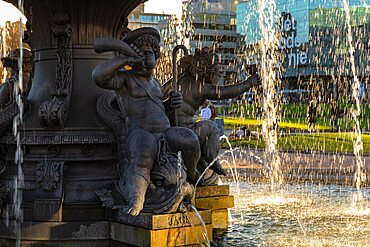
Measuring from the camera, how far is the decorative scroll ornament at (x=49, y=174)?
5328 millimetres

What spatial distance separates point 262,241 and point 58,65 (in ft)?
8.87

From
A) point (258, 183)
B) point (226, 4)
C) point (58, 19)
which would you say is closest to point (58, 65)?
point (58, 19)

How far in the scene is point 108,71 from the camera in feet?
16.6

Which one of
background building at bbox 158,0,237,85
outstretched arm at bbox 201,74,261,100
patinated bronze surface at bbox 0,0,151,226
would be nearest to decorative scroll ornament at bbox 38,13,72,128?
patinated bronze surface at bbox 0,0,151,226

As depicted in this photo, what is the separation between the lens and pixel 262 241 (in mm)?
5480

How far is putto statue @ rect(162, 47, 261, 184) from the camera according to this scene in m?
6.29

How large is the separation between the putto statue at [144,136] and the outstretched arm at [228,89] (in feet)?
2.72

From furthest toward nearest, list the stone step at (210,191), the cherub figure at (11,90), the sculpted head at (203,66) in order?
the sculpted head at (203,66), the stone step at (210,191), the cherub figure at (11,90)

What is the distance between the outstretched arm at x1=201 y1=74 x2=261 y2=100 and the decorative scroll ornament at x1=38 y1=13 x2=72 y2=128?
5.13ft

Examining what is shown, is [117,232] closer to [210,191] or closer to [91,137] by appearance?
[91,137]

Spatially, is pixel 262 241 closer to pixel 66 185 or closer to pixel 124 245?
pixel 124 245

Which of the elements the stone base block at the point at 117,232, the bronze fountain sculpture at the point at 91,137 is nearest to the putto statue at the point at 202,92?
the bronze fountain sculpture at the point at 91,137

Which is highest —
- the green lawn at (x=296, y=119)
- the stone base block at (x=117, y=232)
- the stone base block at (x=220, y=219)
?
the stone base block at (x=117, y=232)

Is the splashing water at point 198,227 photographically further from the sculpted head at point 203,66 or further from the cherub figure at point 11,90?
the cherub figure at point 11,90
